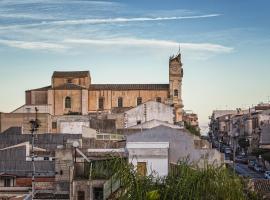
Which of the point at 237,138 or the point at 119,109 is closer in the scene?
the point at 119,109

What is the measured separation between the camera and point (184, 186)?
1792 centimetres

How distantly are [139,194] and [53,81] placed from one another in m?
75.4

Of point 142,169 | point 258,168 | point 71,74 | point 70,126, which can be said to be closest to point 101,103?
point 71,74

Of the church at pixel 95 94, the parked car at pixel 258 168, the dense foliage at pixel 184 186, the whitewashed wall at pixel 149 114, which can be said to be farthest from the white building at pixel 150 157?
the church at pixel 95 94

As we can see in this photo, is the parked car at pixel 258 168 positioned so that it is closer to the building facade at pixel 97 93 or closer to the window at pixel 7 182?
the building facade at pixel 97 93

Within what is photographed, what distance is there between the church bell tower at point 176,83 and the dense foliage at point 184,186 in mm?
70783

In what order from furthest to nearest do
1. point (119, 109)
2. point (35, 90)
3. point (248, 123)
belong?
1. point (248, 123)
2. point (35, 90)
3. point (119, 109)

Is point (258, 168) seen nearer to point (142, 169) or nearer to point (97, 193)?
point (142, 169)

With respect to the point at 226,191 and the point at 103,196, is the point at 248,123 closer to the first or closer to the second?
the point at 103,196

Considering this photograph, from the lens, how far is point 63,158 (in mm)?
33312

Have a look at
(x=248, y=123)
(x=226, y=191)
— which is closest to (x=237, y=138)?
(x=248, y=123)

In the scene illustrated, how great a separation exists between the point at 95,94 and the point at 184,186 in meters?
74.8

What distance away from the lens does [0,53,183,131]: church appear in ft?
294

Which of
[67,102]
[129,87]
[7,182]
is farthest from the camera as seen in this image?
[129,87]
